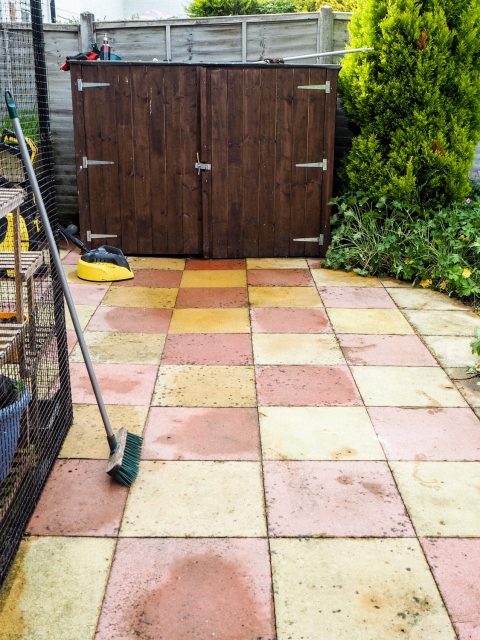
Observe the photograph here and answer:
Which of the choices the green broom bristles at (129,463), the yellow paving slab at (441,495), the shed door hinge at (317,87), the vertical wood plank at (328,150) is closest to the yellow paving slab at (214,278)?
the vertical wood plank at (328,150)

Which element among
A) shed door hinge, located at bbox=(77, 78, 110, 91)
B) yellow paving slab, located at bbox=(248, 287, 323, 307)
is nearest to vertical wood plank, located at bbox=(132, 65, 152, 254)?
shed door hinge, located at bbox=(77, 78, 110, 91)

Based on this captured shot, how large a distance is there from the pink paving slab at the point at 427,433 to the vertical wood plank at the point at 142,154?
12.5 feet

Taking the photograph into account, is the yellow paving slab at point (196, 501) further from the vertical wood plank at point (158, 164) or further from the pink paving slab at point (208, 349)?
the vertical wood plank at point (158, 164)

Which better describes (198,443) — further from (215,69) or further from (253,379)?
(215,69)

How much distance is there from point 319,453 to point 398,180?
12.4ft

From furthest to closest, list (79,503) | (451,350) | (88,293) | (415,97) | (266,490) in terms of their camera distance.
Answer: (415,97)
(88,293)
(451,350)
(266,490)
(79,503)

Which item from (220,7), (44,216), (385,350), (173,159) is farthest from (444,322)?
(220,7)

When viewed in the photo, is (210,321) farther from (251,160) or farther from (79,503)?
(79,503)

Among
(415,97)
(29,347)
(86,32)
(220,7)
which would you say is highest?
(220,7)

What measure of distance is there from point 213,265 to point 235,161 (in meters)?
1.02

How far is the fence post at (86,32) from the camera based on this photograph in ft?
23.7

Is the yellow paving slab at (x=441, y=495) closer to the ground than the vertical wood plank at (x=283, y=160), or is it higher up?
closer to the ground

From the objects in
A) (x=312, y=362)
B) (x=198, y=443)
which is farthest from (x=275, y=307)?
(x=198, y=443)

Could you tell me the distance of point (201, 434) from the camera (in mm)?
3686
